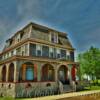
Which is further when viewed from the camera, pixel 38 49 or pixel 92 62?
pixel 92 62

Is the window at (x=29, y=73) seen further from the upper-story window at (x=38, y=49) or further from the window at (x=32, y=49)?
the upper-story window at (x=38, y=49)

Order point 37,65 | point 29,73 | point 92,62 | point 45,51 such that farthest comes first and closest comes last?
point 92,62, point 45,51, point 29,73, point 37,65

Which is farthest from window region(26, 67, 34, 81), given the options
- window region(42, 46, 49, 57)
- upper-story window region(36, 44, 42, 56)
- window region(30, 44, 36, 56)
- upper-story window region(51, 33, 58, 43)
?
upper-story window region(51, 33, 58, 43)

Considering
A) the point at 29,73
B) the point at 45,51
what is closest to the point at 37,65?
the point at 29,73

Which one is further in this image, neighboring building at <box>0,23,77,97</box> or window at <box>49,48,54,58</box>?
window at <box>49,48,54,58</box>

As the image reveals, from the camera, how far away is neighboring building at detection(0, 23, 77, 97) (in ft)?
67.4

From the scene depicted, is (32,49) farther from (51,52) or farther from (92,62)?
(92,62)

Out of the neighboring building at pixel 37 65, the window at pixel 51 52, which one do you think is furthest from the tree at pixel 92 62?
the window at pixel 51 52

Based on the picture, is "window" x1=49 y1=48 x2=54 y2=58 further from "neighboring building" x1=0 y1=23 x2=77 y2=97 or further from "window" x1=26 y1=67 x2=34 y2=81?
"window" x1=26 y1=67 x2=34 y2=81

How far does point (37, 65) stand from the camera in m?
22.9

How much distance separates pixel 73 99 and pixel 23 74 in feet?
30.2

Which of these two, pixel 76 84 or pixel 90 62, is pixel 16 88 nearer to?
pixel 76 84

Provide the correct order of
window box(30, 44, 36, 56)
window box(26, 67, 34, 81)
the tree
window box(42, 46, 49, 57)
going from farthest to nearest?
1. the tree
2. window box(42, 46, 49, 57)
3. window box(30, 44, 36, 56)
4. window box(26, 67, 34, 81)

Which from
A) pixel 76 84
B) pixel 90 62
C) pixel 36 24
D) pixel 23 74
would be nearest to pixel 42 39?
pixel 36 24
